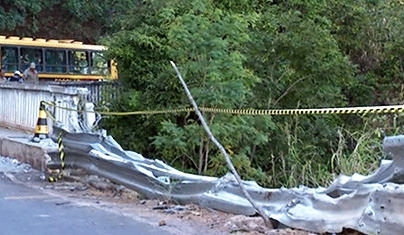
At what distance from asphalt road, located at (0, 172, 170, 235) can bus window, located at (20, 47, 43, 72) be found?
2481 centimetres

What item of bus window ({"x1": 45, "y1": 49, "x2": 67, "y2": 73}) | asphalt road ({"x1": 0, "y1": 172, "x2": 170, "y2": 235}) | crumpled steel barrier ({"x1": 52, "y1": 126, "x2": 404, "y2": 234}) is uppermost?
crumpled steel barrier ({"x1": 52, "y1": 126, "x2": 404, "y2": 234})

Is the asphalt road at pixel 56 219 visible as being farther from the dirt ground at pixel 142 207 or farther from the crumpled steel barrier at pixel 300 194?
the crumpled steel barrier at pixel 300 194

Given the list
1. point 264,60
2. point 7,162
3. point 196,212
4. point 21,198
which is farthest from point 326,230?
point 264,60

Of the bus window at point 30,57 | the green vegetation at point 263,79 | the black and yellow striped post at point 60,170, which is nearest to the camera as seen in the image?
the black and yellow striped post at point 60,170

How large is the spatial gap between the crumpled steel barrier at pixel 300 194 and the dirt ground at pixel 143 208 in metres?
0.12

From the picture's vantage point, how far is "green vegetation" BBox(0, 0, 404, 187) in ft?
40.9

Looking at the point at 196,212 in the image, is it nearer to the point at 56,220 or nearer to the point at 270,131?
the point at 56,220

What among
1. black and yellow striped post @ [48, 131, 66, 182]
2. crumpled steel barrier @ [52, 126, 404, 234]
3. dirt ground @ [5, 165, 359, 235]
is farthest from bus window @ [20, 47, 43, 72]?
crumpled steel barrier @ [52, 126, 404, 234]

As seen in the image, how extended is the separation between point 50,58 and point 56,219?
88.5 ft

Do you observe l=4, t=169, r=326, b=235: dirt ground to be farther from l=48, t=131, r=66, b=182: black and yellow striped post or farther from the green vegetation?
the green vegetation

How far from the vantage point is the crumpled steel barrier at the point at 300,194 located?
513cm

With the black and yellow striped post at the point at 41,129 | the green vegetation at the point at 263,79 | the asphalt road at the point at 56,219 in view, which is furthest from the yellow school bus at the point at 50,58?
the asphalt road at the point at 56,219

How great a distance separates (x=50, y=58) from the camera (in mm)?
32906

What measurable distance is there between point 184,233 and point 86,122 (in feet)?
15.8
